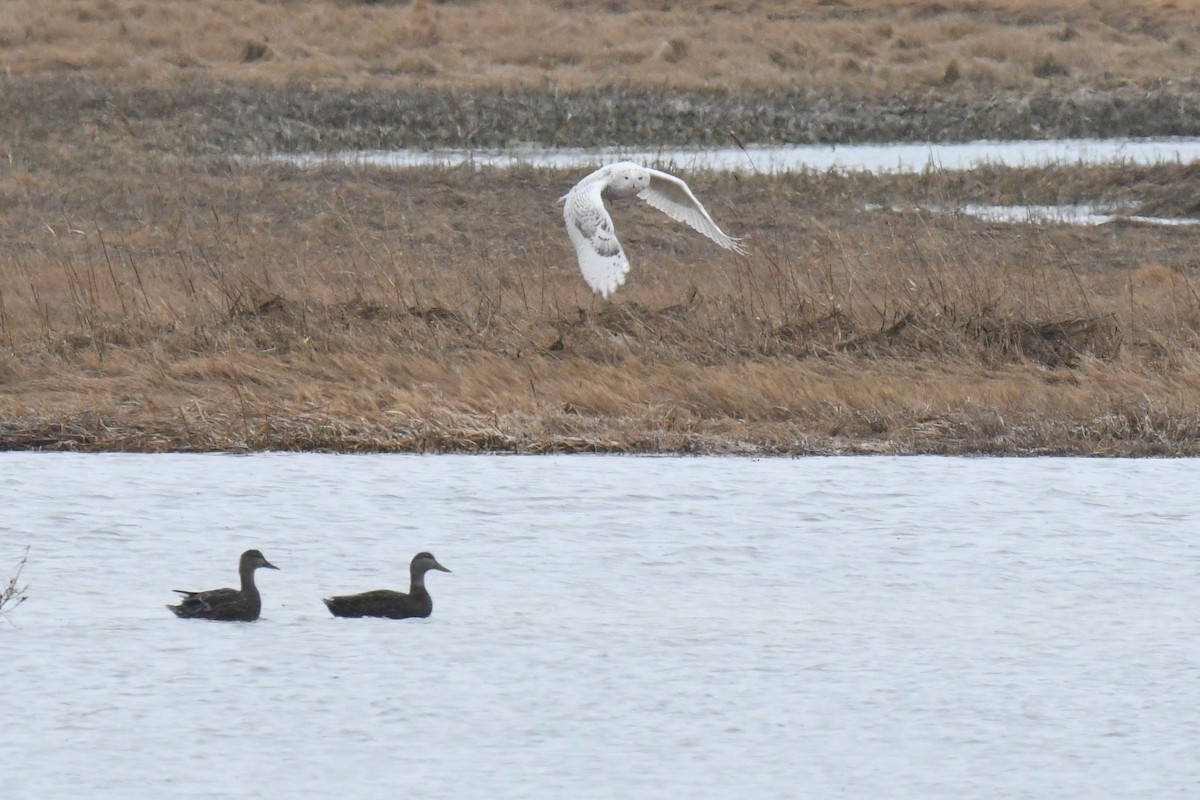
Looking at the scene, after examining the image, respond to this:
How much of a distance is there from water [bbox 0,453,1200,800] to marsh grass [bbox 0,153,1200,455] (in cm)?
40

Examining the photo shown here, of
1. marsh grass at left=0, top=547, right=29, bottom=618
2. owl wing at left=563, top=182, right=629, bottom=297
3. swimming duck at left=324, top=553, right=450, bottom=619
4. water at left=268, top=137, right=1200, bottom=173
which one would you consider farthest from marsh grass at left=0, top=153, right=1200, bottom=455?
water at left=268, top=137, right=1200, bottom=173

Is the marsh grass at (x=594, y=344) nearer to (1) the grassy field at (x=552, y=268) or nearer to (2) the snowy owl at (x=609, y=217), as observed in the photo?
(1) the grassy field at (x=552, y=268)

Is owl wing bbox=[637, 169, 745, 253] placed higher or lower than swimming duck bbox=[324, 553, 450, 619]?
higher

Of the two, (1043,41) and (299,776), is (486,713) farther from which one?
(1043,41)

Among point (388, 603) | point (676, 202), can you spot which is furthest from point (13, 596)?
point (676, 202)

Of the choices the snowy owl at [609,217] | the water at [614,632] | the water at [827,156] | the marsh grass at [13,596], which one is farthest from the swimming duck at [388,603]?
the water at [827,156]

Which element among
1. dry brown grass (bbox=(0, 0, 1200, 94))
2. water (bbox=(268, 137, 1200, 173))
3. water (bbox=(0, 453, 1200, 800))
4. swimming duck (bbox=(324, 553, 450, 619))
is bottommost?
water (bbox=(0, 453, 1200, 800))

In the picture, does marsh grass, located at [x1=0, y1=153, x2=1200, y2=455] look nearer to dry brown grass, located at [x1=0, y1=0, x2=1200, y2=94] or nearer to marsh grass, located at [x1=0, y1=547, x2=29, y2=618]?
marsh grass, located at [x1=0, y1=547, x2=29, y2=618]

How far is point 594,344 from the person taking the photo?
10312mm

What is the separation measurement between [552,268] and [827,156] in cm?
894

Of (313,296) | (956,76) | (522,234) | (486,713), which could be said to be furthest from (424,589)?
(956,76)

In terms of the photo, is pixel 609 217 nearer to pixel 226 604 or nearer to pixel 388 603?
pixel 388 603

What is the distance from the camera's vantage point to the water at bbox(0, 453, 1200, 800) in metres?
4.59

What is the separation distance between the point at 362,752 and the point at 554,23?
28816 mm
